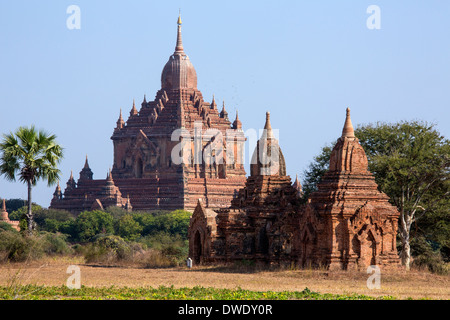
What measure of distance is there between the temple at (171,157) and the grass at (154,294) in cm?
5689

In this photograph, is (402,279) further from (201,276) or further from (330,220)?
(201,276)

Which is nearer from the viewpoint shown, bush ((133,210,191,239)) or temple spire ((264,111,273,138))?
temple spire ((264,111,273,138))

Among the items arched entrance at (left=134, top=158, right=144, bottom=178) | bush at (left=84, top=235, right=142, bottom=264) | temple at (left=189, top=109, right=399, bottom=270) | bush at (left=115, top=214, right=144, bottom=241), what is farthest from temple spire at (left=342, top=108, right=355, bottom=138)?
arched entrance at (left=134, top=158, right=144, bottom=178)

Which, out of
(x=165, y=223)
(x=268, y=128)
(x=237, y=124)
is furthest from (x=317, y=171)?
(x=237, y=124)

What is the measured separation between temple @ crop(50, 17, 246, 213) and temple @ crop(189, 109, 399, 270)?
43833 millimetres

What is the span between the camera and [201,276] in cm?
2889

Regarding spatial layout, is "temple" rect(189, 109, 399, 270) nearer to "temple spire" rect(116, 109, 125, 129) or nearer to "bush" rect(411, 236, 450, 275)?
"bush" rect(411, 236, 450, 275)

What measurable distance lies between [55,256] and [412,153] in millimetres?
14426

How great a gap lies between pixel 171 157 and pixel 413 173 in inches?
2093

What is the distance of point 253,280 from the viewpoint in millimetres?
27188

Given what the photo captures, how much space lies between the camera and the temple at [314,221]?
98.6ft

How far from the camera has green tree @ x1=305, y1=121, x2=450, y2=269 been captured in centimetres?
3441

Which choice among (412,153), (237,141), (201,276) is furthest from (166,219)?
(201,276)
